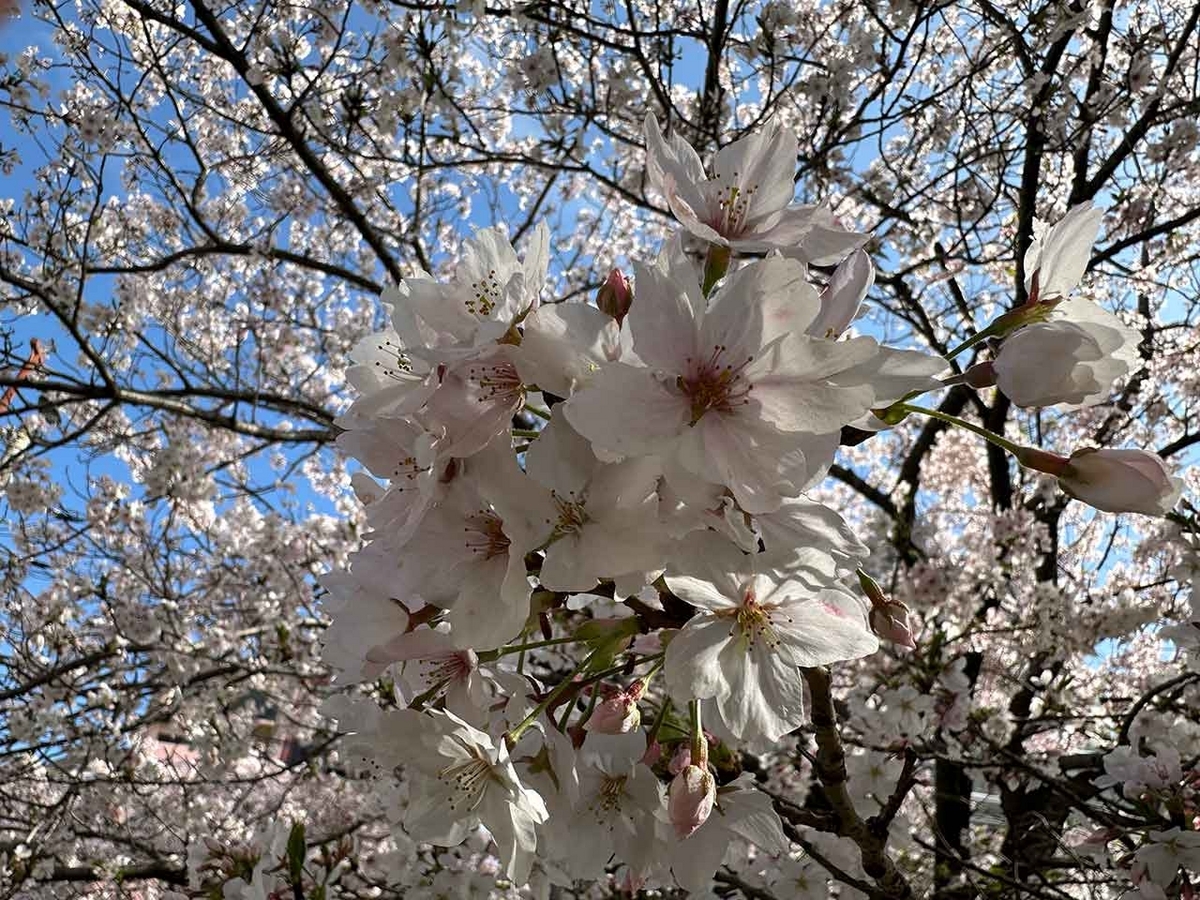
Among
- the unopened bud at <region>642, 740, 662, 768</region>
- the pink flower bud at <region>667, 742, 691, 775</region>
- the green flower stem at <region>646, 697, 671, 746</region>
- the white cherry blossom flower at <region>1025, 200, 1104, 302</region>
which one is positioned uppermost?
the white cherry blossom flower at <region>1025, 200, 1104, 302</region>

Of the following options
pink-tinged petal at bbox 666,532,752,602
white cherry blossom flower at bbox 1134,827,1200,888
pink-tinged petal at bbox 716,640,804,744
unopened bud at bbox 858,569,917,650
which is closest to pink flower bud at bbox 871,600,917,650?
unopened bud at bbox 858,569,917,650

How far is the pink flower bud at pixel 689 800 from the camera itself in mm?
922

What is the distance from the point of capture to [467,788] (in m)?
1.01

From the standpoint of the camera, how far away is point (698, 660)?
0.89m

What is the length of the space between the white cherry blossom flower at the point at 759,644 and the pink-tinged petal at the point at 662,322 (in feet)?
0.74

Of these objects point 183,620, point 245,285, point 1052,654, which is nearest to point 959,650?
point 1052,654

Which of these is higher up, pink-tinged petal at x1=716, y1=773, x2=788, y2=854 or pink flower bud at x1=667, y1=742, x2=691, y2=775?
pink flower bud at x1=667, y1=742, x2=691, y2=775

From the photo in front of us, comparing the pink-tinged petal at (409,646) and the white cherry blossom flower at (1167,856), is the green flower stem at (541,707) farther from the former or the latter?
the white cherry blossom flower at (1167,856)

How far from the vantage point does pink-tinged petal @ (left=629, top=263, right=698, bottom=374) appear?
797mm

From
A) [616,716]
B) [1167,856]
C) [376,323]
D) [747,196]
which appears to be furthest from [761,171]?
[376,323]

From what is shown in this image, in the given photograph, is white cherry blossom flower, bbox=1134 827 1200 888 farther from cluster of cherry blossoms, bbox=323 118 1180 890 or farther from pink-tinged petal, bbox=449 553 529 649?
pink-tinged petal, bbox=449 553 529 649

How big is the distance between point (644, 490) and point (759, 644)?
254 millimetres

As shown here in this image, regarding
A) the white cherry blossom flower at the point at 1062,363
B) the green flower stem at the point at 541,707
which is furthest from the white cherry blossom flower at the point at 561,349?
the white cherry blossom flower at the point at 1062,363

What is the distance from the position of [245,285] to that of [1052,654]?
261 inches
